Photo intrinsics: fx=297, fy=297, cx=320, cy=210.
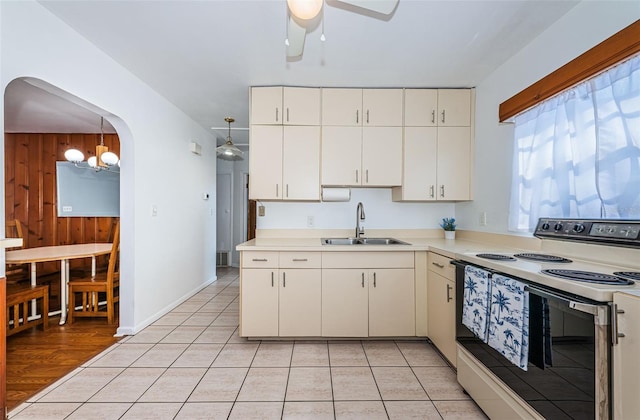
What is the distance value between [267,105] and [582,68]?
2305 mm

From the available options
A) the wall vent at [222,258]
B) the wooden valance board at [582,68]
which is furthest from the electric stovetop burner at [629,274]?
the wall vent at [222,258]

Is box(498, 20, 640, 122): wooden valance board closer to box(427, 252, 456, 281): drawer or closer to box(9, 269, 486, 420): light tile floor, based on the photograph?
box(427, 252, 456, 281): drawer

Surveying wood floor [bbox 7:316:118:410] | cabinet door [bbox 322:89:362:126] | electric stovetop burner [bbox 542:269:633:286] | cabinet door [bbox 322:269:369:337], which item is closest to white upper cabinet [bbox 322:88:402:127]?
cabinet door [bbox 322:89:362:126]

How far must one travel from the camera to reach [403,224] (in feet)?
10.6

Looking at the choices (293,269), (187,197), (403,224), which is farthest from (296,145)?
(187,197)

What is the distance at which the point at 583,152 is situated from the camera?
168 centimetres

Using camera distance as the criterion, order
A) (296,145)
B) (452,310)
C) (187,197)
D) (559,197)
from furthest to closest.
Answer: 1. (187,197)
2. (296,145)
3. (452,310)
4. (559,197)

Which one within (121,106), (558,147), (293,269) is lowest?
(293,269)

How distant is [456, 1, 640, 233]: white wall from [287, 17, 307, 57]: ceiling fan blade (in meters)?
1.62

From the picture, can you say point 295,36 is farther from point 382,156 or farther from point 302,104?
point 382,156

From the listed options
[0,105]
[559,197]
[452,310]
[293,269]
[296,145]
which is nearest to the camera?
[0,105]

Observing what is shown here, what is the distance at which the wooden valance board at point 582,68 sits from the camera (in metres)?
1.34

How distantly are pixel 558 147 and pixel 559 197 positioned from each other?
312mm

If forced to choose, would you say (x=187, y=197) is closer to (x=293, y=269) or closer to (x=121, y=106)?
(x=121, y=106)
